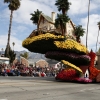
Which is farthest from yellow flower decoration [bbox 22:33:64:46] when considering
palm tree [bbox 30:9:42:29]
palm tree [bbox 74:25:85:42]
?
palm tree [bbox 30:9:42:29]

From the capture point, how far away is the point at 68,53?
25.8 meters

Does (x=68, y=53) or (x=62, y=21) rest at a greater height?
(x=62, y=21)

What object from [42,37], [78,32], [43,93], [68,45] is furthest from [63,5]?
[43,93]

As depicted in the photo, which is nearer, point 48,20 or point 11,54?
point 48,20

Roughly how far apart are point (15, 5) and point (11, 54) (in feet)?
36.2

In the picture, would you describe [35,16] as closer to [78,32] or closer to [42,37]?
[78,32]

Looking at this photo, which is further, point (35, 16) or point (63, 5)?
point (35, 16)

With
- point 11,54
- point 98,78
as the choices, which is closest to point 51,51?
point 98,78

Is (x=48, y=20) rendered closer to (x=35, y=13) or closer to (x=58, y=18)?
(x=35, y=13)

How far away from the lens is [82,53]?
26625 mm

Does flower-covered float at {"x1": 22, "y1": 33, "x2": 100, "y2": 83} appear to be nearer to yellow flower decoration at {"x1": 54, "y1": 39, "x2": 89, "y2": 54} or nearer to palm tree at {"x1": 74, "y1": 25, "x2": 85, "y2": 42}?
yellow flower decoration at {"x1": 54, "y1": 39, "x2": 89, "y2": 54}

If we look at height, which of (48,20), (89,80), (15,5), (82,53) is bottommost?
(89,80)

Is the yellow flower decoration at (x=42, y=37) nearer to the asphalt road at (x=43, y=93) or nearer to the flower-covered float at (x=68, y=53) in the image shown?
the flower-covered float at (x=68, y=53)

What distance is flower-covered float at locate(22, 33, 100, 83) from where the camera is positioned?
80.9 feet
